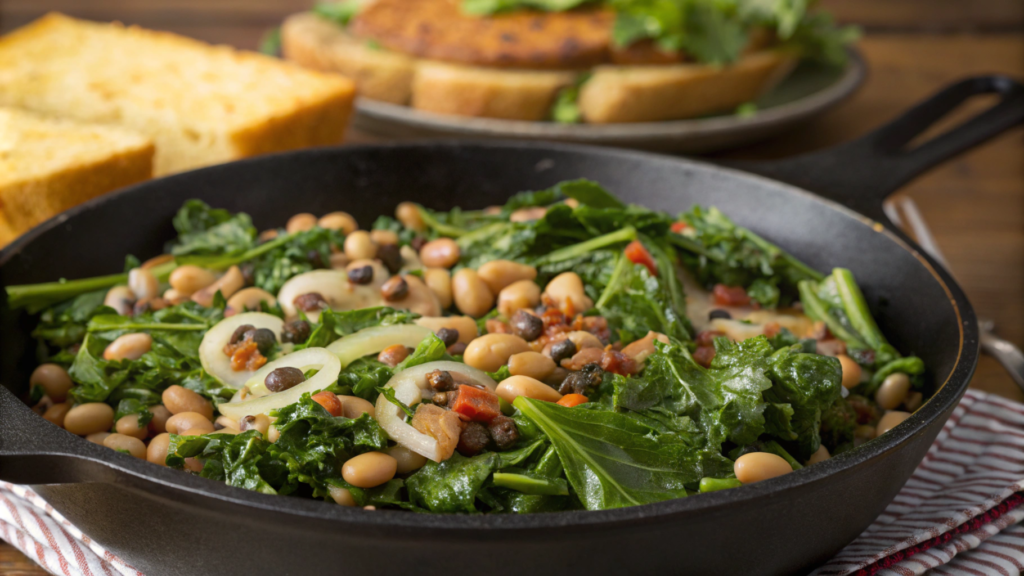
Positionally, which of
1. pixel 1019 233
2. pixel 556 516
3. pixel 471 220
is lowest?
pixel 1019 233

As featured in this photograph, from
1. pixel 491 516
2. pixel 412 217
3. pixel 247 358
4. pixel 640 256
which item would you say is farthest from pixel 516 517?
pixel 412 217

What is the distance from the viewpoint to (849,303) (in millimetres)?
2527

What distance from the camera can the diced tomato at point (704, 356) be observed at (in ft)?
7.33

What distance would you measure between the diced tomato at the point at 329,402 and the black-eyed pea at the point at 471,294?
715mm

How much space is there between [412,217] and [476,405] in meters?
1.31

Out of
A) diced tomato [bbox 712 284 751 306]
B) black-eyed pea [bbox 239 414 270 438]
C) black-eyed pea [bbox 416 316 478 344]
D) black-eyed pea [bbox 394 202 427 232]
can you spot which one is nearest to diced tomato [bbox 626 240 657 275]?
diced tomato [bbox 712 284 751 306]

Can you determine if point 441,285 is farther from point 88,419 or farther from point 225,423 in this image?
point 88,419

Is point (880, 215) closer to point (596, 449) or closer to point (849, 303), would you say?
point (849, 303)

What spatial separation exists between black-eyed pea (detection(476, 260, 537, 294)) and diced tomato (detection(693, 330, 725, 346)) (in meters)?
0.54

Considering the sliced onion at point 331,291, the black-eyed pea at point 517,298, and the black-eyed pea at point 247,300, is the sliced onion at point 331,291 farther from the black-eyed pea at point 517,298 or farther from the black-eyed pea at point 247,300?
the black-eyed pea at point 517,298

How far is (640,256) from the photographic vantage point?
245cm

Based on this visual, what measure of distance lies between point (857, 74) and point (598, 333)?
3.59 metres

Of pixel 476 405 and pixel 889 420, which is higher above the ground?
pixel 476 405

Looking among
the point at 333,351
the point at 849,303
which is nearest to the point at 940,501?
the point at 849,303
